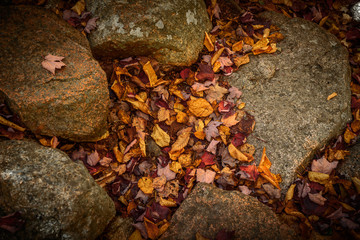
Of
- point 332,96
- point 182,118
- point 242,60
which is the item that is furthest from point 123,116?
point 332,96

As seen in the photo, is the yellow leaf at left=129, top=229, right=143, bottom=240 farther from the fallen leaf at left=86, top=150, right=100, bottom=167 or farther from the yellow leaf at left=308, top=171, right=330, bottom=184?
the yellow leaf at left=308, top=171, right=330, bottom=184

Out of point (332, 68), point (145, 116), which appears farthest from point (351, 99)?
point (145, 116)

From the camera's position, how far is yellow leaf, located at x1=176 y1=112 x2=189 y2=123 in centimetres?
234

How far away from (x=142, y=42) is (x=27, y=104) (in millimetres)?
1334

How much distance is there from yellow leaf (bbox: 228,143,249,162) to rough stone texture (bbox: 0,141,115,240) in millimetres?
1396

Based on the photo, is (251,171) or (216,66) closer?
(251,171)

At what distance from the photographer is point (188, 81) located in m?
2.58

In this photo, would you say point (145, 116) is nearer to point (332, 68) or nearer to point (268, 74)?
point (268, 74)

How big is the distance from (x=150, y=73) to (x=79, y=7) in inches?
45.9

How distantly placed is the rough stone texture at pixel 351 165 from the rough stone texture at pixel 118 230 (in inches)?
91.7

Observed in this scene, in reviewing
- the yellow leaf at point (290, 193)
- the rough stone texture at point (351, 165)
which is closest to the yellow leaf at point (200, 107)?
the yellow leaf at point (290, 193)

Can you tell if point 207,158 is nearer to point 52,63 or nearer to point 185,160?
point 185,160

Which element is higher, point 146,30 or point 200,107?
point 146,30

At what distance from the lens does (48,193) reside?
1.51 m
